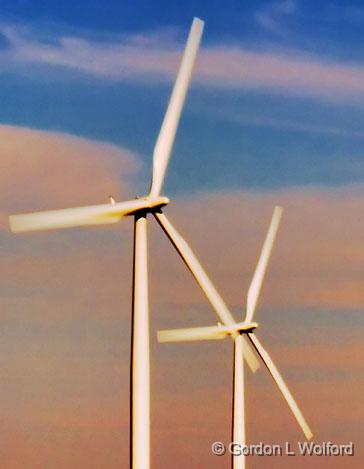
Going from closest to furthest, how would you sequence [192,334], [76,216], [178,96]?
[76,216] → [178,96] → [192,334]

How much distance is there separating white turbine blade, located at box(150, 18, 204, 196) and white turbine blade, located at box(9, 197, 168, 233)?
3.69 m

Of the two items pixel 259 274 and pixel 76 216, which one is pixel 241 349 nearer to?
pixel 259 274

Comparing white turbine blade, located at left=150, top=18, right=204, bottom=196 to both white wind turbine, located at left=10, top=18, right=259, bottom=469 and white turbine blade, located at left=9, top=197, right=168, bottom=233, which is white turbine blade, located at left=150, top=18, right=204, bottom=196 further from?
white turbine blade, located at left=9, top=197, right=168, bottom=233

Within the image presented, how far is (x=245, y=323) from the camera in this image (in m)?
75.4

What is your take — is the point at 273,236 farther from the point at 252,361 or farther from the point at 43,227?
the point at 43,227

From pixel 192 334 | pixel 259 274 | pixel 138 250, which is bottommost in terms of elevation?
pixel 138 250

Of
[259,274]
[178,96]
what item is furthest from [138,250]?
[259,274]

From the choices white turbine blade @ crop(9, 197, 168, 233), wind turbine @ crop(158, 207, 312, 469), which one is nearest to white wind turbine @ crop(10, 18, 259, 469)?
white turbine blade @ crop(9, 197, 168, 233)

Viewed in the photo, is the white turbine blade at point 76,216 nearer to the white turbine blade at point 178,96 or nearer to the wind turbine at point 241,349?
the white turbine blade at point 178,96

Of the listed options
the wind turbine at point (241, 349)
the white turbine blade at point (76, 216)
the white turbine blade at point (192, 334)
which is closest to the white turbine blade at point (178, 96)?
Answer: the white turbine blade at point (76, 216)

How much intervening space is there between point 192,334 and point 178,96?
16001mm

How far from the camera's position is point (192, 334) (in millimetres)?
→ 66062

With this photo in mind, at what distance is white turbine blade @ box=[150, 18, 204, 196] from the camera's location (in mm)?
53688

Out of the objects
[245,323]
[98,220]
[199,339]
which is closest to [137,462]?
[98,220]
